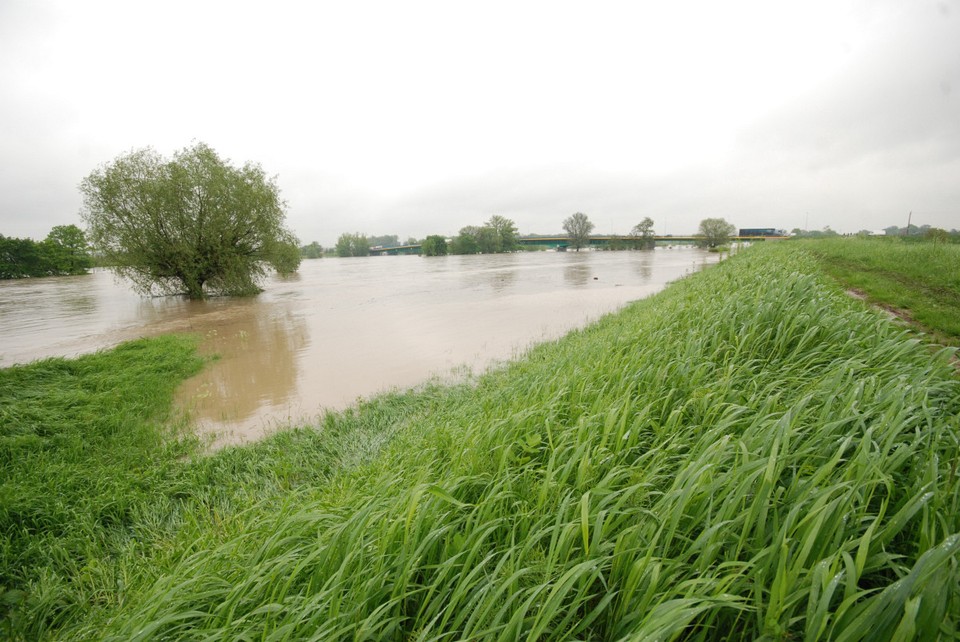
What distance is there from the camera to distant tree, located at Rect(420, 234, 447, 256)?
129 meters

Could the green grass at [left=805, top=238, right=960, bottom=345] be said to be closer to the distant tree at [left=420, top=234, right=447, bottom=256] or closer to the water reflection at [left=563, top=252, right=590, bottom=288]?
the water reflection at [left=563, top=252, right=590, bottom=288]

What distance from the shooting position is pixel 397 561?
1891mm

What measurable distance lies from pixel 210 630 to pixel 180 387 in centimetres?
900

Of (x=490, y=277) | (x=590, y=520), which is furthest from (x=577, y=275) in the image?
(x=590, y=520)


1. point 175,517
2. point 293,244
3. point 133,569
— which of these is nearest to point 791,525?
point 133,569

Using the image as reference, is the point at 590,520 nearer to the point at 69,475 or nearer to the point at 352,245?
the point at 69,475

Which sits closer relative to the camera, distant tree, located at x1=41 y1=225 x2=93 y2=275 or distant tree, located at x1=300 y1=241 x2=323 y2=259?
distant tree, located at x1=41 y1=225 x2=93 y2=275

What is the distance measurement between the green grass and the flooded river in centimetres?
811

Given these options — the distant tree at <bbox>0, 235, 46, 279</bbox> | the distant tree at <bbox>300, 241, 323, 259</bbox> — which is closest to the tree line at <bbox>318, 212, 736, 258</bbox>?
the distant tree at <bbox>300, 241, 323, 259</bbox>

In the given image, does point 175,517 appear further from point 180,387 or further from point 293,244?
point 293,244

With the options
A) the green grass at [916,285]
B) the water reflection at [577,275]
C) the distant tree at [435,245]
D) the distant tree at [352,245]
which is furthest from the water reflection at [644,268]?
the distant tree at [352,245]

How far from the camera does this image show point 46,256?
60312 mm

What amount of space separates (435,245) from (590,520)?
132m

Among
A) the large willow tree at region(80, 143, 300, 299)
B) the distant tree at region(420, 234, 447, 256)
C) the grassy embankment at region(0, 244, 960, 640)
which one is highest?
the distant tree at region(420, 234, 447, 256)
